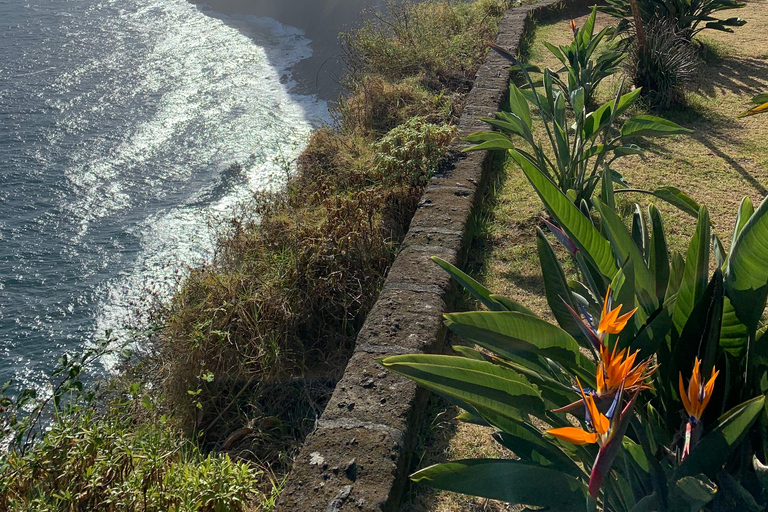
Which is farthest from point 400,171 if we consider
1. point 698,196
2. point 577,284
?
point 577,284

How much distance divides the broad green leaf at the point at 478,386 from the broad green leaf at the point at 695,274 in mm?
387

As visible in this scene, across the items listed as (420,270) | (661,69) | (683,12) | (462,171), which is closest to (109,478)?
(420,270)

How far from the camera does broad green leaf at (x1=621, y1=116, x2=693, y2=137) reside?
2.81 meters

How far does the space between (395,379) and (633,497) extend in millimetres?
1041

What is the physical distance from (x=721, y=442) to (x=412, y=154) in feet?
9.53

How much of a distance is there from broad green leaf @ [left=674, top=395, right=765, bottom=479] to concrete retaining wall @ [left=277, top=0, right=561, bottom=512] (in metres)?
0.92

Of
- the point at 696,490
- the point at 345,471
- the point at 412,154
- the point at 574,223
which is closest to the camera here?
the point at 696,490

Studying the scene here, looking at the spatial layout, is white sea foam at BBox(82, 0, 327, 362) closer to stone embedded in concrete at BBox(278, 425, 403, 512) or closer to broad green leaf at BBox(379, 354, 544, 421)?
stone embedded in concrete at BBox(278, 425, 403, 512)

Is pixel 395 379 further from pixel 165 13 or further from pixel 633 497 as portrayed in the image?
pixel 165 13

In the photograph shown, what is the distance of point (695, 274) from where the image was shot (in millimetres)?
1409

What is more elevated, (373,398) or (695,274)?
(695,274)

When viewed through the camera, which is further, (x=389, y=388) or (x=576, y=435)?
(x=389, y=388)

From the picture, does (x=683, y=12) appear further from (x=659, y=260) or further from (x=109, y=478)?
(x=109, y=478)

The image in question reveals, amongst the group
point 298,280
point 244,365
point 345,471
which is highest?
point 345,471
